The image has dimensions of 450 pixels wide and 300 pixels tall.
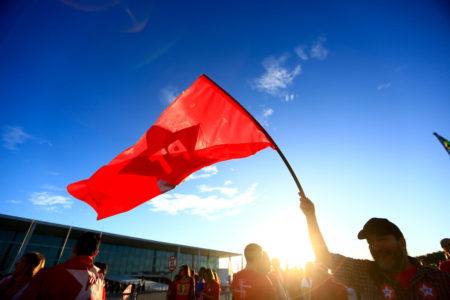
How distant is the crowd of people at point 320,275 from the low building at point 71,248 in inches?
742

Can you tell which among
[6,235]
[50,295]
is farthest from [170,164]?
[6,235]

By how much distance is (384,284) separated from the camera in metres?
1.84

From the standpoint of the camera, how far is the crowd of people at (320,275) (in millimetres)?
1764

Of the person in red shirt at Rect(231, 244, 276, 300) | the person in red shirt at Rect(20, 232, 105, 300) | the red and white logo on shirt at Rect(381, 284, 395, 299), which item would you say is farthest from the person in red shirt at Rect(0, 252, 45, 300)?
the red and white logo on shirt at Rect(381, 284, 395, 299)

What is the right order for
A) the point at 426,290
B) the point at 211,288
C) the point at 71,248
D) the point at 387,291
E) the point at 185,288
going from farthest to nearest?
the point at 71,248 < the point at 211,288 < the point at 185,288 < the point at 387,291 < the point at 426,290

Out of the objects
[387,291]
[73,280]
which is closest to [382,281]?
[387,291]

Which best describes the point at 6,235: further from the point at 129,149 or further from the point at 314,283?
the point at 314,283

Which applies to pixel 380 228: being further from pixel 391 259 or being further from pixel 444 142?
pixel 444 142

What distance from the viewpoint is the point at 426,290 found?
1.67 meters

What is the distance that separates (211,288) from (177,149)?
4.98 m

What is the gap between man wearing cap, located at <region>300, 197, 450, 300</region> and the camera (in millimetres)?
1700

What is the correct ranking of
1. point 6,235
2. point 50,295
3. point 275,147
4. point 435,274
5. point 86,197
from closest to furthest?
point 435,274 → point 50,295 → point 275,147 → point 86,197 → point 6,235

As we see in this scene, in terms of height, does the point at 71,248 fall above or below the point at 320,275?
above

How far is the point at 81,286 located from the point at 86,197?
1488mm
